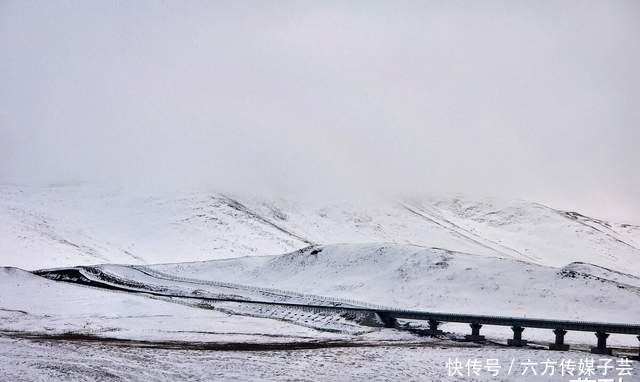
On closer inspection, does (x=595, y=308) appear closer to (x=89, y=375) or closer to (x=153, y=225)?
(x=89, y=375)

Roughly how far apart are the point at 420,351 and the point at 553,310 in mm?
26103

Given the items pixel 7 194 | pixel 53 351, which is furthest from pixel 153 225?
pixel 53 351

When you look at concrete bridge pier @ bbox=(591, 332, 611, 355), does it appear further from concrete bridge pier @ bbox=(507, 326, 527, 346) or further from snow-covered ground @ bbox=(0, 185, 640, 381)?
concrete bridge pier @ bbox=(507, 326, 527, 346)

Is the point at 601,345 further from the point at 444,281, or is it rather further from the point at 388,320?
the point at 444,281

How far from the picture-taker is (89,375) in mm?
30234

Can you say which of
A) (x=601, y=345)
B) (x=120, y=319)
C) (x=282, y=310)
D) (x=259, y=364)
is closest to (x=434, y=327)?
(x=601, y=345)

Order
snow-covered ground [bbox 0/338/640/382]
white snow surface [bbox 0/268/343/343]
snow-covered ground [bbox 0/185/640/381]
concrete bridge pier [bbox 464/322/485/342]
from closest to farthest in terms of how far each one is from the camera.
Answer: snow-covered ground [bbox 0/338/640/382] < snow-covered ground [bbox 0/185/640/381] < white snow surface [bbox 0/268/343/343] < concrete bridge pier [bbox 464/322/485/342]

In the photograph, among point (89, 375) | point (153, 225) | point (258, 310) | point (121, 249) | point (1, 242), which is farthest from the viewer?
point (153, 225)

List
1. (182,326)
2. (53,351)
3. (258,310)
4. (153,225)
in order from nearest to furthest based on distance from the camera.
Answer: (53,351)
(182,326)
(258,310)
(153,225)

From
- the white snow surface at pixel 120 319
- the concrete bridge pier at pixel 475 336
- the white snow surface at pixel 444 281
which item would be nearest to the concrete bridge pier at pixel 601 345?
the concrete bridge pier at pixel 475 336

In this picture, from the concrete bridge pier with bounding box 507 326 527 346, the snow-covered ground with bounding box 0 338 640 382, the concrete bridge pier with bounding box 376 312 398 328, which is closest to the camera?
the snow-covered ground with bounding box 0 338 640 382

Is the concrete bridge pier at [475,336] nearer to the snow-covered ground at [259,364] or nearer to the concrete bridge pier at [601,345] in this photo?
the snow-covered ground at [259,364]

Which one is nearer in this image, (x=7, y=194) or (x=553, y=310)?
(x=553, y=310)

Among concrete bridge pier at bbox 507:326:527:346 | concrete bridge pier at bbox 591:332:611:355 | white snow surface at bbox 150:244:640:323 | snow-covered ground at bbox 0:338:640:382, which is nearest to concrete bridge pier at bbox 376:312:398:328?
concrete bridge pier at bbox 507:326:527:346
